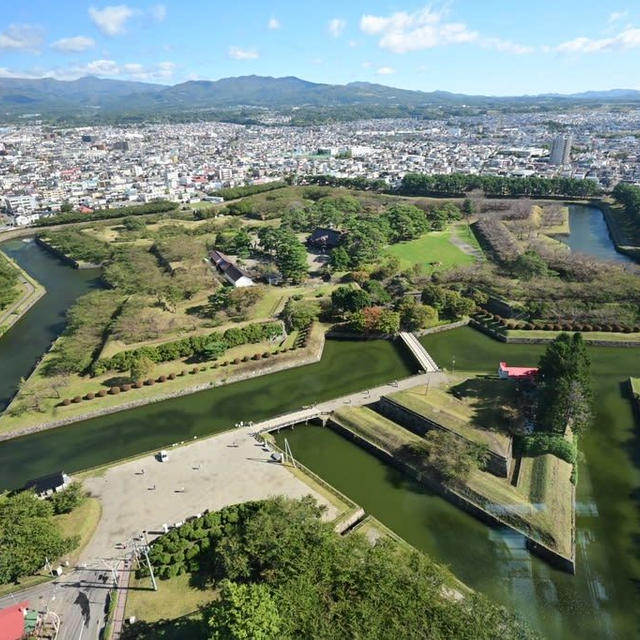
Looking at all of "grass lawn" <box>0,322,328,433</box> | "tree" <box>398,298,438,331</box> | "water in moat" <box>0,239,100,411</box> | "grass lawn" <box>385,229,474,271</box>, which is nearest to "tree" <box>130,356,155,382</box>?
"grass lawn" <box>0,322,328,433</box>

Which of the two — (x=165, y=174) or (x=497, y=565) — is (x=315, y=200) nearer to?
(x=165, y=174)

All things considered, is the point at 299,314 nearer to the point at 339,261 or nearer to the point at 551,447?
the point at 339,261

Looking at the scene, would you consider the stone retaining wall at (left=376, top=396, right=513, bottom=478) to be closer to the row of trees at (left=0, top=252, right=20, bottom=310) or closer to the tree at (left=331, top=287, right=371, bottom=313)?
the tree at (left=331, top=287, right=371, bottom=313)

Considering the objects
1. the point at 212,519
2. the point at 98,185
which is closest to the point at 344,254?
the point at 212,519

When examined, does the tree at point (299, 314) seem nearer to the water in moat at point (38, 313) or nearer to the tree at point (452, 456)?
the tree at point (452, 456)

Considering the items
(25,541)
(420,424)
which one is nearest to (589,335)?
(420,424)

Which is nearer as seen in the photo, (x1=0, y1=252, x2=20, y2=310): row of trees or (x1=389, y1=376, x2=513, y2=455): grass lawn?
(x1=389, y1=376, x2=513, y2=455): grass lawn
